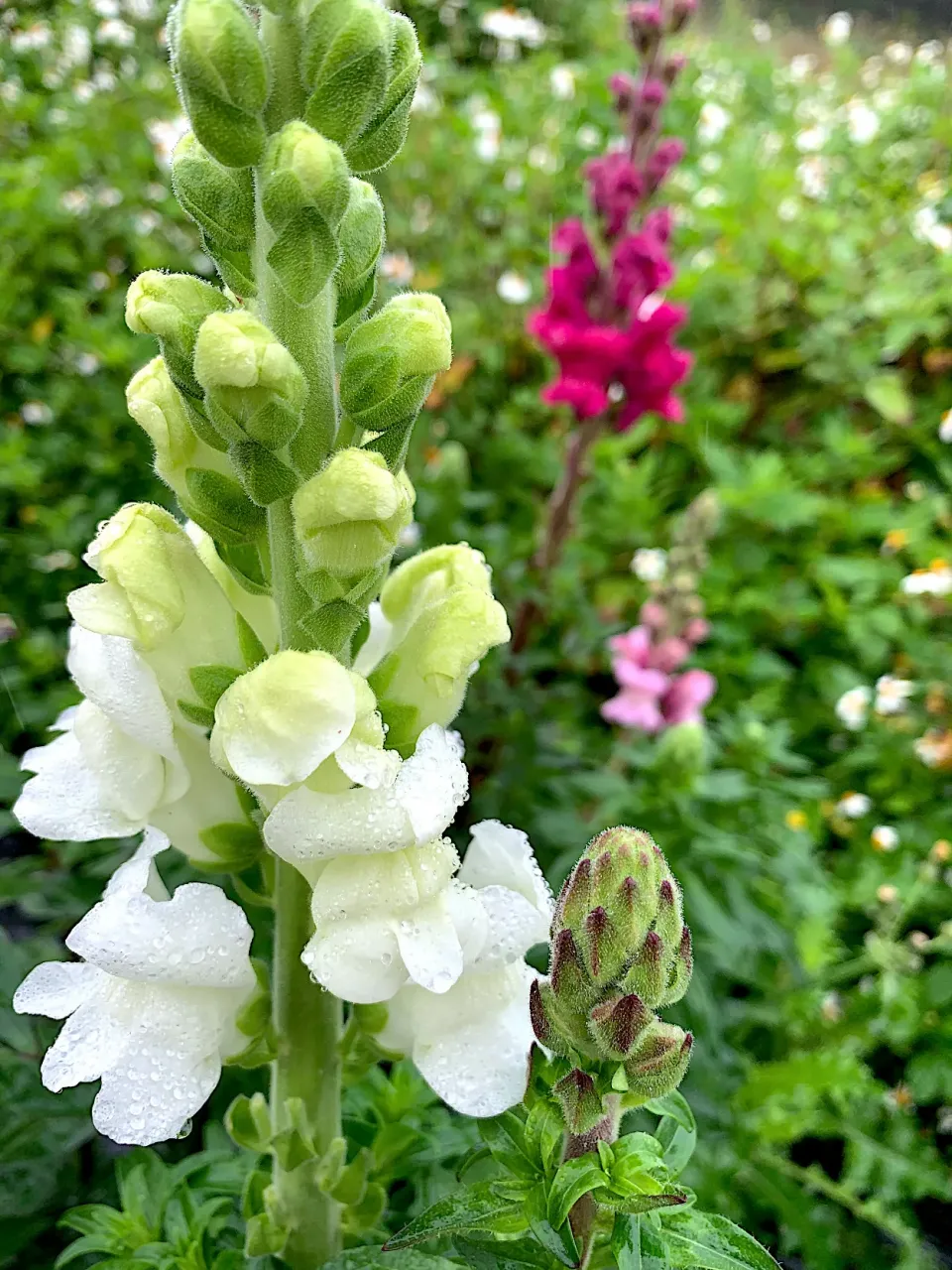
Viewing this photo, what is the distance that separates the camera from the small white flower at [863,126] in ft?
16.1

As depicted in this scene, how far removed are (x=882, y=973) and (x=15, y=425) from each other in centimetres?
288

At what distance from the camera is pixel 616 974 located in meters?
0.76

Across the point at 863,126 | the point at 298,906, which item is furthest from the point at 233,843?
the point at 863,126

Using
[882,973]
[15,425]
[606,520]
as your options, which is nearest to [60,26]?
[15,425]

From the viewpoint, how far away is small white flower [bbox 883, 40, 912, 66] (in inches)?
237

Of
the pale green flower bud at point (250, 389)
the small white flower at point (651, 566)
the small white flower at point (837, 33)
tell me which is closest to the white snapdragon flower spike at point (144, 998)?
the pale green flower bud at point (250, 389)

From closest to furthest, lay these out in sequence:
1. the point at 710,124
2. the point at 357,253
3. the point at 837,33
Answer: the point at 357,253 → the point at 710,124 → the point at 837,33

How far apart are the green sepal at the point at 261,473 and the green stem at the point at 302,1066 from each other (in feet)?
1.08

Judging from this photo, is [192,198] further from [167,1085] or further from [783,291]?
[783,291]

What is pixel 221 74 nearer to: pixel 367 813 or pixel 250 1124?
pixel 367 813

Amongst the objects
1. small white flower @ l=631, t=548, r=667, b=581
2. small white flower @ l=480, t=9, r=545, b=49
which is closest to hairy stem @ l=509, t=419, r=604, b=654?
small white flower @ l=631, t=548, r=667, b=581

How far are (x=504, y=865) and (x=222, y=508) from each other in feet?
1.25

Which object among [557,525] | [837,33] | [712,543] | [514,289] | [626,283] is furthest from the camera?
[837,33]

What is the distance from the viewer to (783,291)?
156 inches
